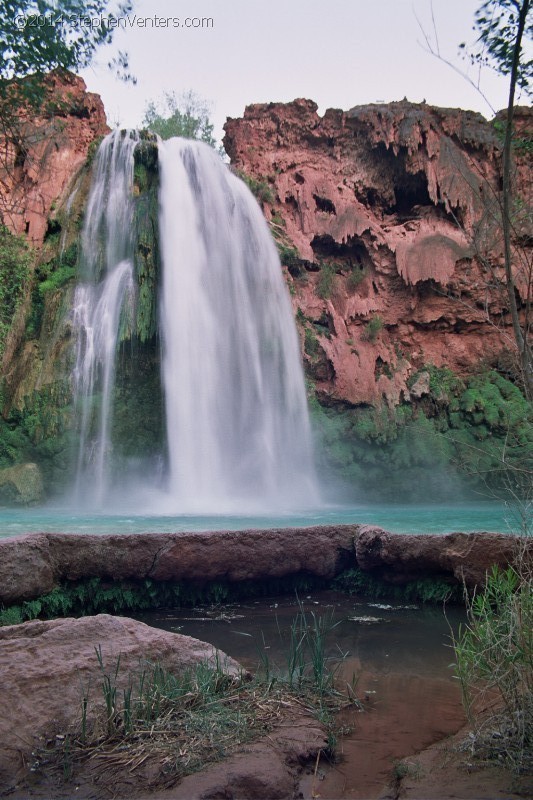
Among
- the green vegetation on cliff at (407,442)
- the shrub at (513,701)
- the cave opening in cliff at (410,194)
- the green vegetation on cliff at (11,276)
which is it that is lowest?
the shrub at (513,701)

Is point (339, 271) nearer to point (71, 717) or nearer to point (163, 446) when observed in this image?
point (163, 446)

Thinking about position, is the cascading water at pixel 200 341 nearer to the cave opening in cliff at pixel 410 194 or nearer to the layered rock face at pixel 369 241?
the layered rock face at pixel 369 241

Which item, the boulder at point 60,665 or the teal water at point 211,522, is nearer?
the boulder at point 60,665

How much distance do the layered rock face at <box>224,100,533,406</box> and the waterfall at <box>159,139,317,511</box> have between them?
4.60 ft

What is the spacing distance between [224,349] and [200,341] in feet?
2.44

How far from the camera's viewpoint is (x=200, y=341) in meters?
15.9

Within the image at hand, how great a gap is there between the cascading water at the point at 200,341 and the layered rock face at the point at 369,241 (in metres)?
1.59

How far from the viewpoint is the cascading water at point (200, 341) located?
49.9 feet

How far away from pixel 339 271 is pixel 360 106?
5.50 meters

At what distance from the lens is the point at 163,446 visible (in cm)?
1588

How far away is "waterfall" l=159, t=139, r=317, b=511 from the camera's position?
601 inches

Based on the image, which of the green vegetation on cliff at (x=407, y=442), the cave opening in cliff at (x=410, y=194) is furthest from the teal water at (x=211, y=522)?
the cave opening in cliff at (x=410, y=194)

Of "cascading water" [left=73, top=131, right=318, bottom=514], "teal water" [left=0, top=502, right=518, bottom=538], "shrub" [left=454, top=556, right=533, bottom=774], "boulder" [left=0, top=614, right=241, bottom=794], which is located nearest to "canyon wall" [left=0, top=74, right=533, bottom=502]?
"cascading water" [left=73, top=131, right=318, bottom=514]

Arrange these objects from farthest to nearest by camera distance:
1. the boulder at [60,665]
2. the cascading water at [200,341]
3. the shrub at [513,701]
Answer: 1. the cascading water at [200,341]
2. the boulder at [60,665]
3. the shrub at [513,701]
